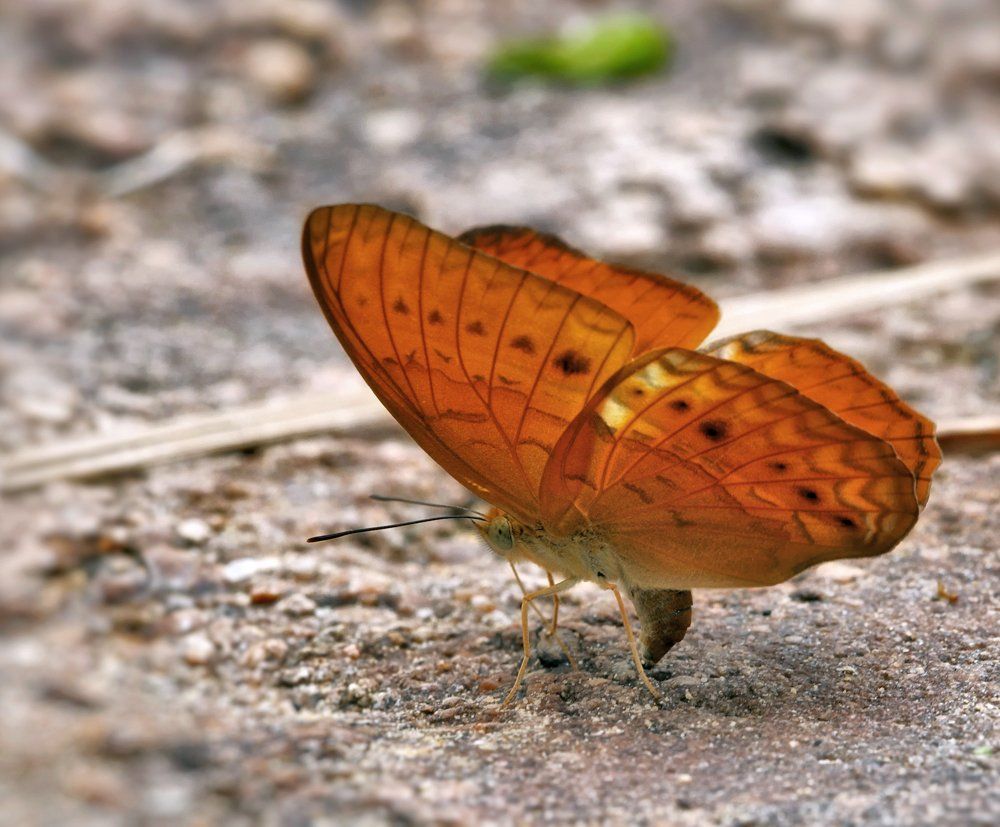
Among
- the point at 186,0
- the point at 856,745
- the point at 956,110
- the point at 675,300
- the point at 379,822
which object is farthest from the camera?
the point at 186,0

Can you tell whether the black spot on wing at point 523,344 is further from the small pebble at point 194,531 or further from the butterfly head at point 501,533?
the small pebble at point 194,531

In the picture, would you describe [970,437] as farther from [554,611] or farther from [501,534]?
[501,534]

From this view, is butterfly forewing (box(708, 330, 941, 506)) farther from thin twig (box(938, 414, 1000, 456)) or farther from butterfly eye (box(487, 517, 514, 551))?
thin twig (box(938, 414, 1000, 456))

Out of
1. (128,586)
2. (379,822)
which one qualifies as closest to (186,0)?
(128,586)

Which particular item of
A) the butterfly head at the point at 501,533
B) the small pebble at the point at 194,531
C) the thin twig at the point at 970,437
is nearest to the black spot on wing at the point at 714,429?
the butterfly head at the point at 501,533

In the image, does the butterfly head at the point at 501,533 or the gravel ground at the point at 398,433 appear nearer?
the gravel ground at the point at 398,433

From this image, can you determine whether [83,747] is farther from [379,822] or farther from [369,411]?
[369,411]

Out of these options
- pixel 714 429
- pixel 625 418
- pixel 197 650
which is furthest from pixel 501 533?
pixel 197 650
